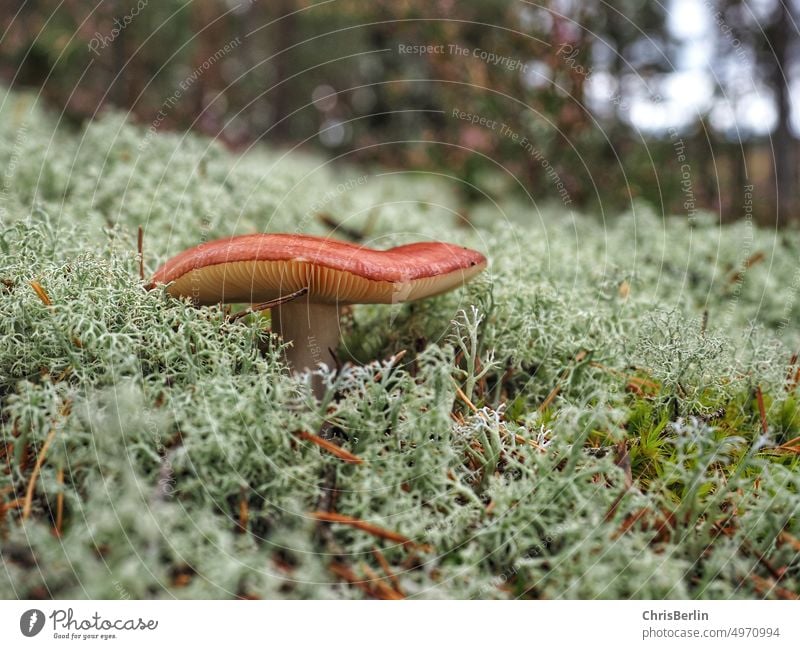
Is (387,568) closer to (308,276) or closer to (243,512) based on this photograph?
(243,512)

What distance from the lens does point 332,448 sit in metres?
1.46

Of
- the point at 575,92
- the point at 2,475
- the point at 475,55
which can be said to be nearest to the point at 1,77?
the point at 475,55

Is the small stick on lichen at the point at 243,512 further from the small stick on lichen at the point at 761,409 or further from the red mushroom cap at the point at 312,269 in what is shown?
the small stick on lichen at the point at 761,409

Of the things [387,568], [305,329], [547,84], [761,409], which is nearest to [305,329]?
[305,329]

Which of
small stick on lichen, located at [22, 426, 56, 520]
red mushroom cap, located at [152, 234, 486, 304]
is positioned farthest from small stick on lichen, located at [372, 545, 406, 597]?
small stick on lichen, located at [22, 426, 56, 520]

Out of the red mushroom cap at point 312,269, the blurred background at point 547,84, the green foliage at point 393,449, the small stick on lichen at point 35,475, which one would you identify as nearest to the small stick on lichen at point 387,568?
the green foliage at point 393,449

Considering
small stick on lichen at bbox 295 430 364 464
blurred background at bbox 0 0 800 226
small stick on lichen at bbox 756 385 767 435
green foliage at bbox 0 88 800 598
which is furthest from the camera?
blurred background at bbox 0 0 800 226

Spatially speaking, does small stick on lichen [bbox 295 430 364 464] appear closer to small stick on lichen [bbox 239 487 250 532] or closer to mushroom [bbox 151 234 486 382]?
small stick on lichen [bbox 239 487 250 532]

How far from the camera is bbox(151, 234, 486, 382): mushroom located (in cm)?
151

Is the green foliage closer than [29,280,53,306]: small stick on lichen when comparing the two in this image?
Yes

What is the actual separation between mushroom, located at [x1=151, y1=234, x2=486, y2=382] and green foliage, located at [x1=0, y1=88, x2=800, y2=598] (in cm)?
11

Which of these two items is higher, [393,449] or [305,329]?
[305,329]

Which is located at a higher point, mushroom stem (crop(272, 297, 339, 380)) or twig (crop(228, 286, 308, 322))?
twig (crop(228, 286, 308, 322))

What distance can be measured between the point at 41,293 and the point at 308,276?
0.77 m
